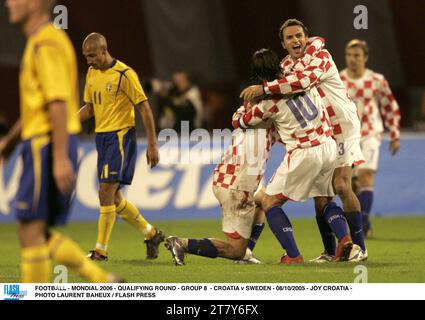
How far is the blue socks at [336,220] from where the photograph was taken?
823 cm

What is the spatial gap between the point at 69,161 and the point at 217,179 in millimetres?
2964

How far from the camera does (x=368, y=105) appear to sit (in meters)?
11.2

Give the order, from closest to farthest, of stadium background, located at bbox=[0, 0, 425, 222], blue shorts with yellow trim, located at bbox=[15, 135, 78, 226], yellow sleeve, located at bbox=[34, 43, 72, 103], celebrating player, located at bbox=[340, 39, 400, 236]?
1. yellow sleeve, located at bbox=[34, 43, 72, 103]
2. blue shorts with yellow trim, located at bbox=[15, 135, 78, 226]
3. celebrating player, located at bbox=[340, 39, 400, 236]
4. stadium background, located at bbox=[0, 0, 425, 222]

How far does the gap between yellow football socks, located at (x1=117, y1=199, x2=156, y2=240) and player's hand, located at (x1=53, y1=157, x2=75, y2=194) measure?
3849 mm

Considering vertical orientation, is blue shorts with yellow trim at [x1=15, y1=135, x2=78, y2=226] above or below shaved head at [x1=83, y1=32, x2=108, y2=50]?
below

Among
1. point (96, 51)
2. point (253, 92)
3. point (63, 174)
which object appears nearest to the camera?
point (63, 174)

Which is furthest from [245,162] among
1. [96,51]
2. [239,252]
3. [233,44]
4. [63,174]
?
[233,44]

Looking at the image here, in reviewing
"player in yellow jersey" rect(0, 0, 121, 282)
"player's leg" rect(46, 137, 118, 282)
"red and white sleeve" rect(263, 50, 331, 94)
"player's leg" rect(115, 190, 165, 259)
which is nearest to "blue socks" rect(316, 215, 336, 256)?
"red and white sleeve" rect(263, 50, 331, 94)

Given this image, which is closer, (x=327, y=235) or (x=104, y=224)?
(x=327, y=235)

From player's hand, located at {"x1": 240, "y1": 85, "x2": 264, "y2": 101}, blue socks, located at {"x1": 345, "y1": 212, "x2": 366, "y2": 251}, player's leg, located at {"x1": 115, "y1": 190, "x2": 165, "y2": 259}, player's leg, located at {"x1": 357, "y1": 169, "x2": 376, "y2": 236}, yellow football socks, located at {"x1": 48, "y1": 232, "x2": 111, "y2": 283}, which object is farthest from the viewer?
player's leg, located at {"x1": 357, "y1": 169, "x2": 376, "y2": 236}

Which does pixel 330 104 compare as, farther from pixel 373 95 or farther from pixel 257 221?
pixel 373 95

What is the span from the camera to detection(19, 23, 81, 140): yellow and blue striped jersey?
5.26 metres

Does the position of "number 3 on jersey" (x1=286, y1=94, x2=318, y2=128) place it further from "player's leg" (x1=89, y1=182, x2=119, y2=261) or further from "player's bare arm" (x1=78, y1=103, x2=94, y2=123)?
"player's bare arm" (x1=78, y1=103, x2=94, y2=123)

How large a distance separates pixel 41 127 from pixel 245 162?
9.39ft
